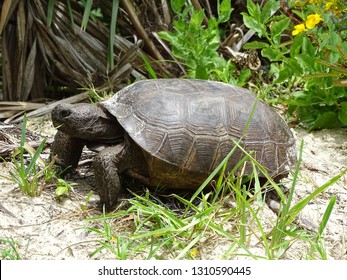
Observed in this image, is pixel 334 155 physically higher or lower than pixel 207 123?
lower

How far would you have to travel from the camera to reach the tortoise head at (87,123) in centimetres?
295

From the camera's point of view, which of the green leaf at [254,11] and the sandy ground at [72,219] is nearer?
the sandy ground at [72,219]

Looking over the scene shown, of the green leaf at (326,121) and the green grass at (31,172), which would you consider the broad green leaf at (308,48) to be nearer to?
the green leaf at (326,121)

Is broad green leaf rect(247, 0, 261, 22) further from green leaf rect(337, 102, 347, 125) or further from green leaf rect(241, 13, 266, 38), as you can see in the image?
green leaf rect(337, 102, 347, 125)

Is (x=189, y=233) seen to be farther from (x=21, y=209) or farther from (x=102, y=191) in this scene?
(x=21, y=209)

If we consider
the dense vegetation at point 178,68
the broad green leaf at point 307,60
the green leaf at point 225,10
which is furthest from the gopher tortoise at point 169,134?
the green leaf at point 225,10

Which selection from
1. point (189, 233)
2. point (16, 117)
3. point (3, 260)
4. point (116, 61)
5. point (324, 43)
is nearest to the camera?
point (3, 260)

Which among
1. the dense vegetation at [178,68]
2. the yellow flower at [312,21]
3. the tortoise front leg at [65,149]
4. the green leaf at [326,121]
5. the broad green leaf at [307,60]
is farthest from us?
the green leaf at [326,121]

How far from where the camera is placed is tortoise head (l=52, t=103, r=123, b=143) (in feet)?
9.66

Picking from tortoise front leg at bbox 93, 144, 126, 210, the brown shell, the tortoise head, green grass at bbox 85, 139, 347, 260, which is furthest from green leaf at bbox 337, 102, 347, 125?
tortoise front leg at bbox 93, 144, 126, 210

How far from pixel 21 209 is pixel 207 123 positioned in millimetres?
1019

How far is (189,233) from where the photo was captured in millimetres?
2525

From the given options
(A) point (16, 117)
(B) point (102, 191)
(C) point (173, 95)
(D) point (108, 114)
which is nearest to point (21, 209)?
(B) point (102, 191)

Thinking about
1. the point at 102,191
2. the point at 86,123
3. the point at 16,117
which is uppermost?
the point at 86,123
